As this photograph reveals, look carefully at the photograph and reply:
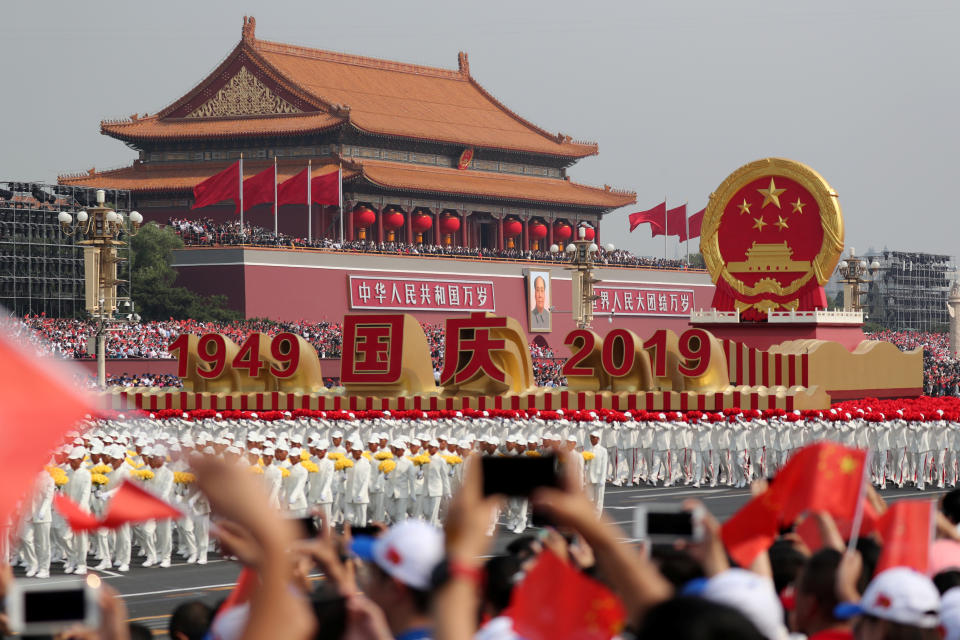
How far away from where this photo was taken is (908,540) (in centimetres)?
431

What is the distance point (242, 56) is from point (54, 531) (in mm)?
40689

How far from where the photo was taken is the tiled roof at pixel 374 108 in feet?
168

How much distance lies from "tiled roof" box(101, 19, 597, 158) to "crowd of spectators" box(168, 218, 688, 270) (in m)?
4.27

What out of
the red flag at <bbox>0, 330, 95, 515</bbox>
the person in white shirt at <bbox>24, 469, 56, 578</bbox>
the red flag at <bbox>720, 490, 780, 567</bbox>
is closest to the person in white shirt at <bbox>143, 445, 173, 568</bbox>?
the person in white shirt at <bbox>24, 469, 56, 578</bbox>

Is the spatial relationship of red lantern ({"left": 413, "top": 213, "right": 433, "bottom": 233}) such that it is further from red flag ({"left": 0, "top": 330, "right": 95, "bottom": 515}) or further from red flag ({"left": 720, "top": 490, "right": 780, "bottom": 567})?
red flag ({"left": 0, "top": 330, "right": 95, "bottom": 515})

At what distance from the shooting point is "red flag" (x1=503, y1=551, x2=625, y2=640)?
3.31 metres

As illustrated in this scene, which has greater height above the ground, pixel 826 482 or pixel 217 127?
pixel 217 127

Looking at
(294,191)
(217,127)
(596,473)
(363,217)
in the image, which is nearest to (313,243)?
(294,191)

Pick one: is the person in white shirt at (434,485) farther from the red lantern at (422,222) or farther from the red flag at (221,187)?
the red lantern at (422,222)

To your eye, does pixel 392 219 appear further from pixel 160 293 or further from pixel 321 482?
pixel 321 482

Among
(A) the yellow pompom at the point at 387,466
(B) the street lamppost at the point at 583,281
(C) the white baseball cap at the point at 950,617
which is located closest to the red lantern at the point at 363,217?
(B) the street lamppost at the point at 583,281

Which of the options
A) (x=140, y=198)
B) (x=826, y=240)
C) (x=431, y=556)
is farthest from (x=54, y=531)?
(x=140, y=198)

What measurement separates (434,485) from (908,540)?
12.2m

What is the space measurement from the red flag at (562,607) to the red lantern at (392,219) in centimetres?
4782
